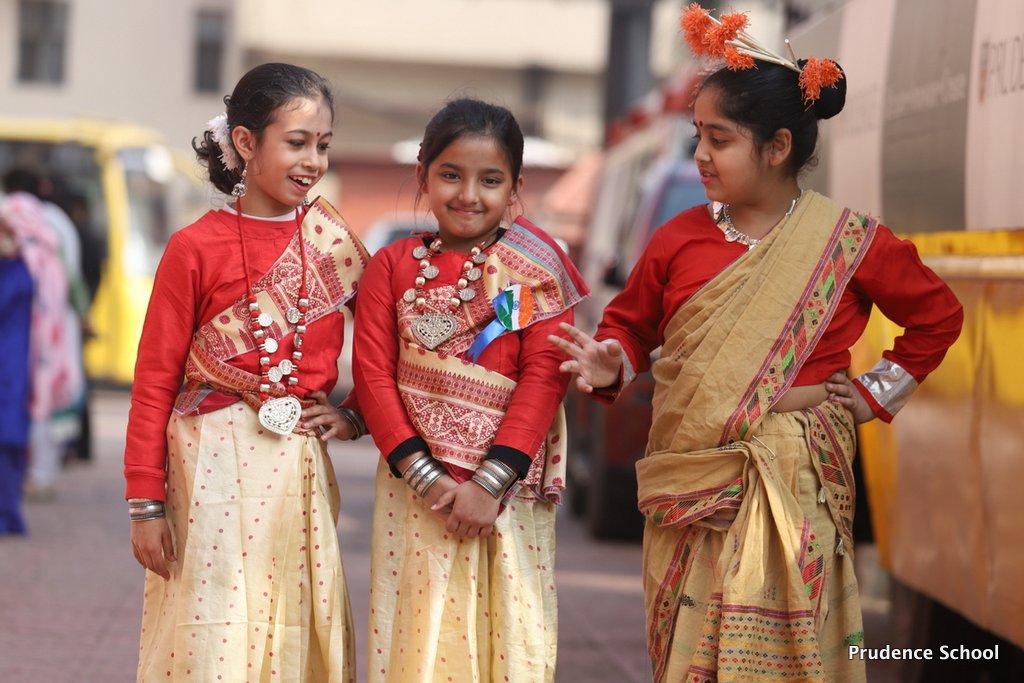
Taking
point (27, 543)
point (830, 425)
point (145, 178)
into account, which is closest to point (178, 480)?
point (830, 425)

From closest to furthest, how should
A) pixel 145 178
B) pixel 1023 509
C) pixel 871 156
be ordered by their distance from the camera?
1. pixel 1023 509
2. pixel 871 156
3. pixel 145 178

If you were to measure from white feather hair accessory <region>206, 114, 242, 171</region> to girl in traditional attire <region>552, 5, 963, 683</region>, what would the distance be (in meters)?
0.99

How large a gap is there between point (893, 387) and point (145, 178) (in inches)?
710

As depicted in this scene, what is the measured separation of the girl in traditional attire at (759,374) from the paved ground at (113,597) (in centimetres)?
240

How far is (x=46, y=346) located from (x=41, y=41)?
2613 cm

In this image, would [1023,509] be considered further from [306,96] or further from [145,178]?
[145,178]

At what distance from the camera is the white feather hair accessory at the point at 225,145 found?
164 inches

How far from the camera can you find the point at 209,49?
35.5 meters

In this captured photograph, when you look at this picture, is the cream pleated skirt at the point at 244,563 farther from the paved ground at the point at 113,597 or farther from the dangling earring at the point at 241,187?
the paved ground at the point at 113,597

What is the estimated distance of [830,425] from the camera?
3955 millimetres

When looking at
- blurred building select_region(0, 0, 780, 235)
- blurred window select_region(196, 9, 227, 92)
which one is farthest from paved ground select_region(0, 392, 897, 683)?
blurred window select_region(196, 9, 227, 92)

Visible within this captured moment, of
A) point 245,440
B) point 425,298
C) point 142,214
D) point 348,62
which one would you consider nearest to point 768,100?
point 425,298

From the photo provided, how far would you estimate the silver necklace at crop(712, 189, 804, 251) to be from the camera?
3.95m

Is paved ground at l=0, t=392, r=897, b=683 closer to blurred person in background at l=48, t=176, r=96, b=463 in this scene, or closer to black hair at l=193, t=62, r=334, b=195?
blurred person in background at l=48, t=176, r=96, b=463
